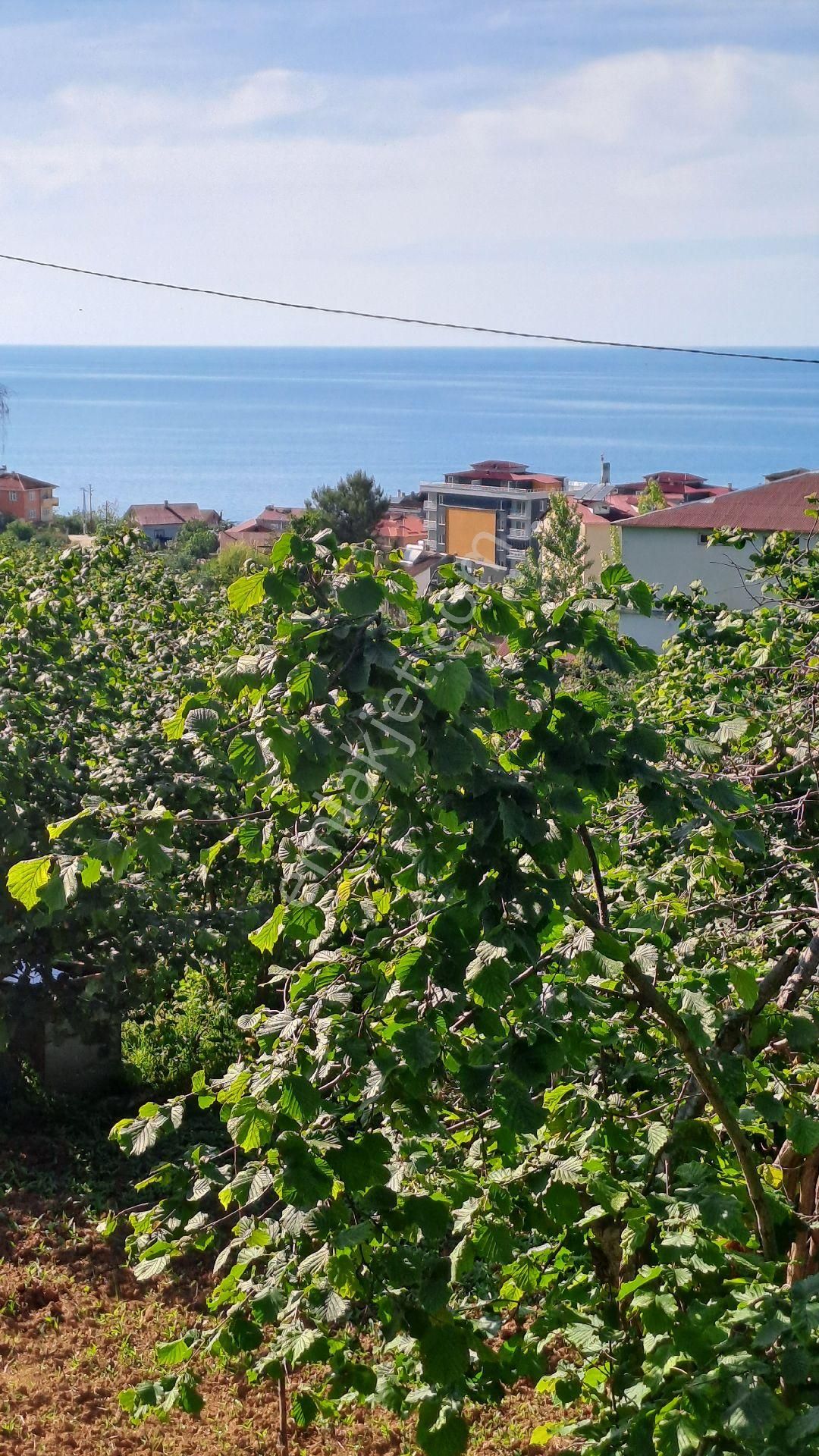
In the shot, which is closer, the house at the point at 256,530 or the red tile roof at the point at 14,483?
the house at the point at 256,530

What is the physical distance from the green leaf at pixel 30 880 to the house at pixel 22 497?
3676 inches

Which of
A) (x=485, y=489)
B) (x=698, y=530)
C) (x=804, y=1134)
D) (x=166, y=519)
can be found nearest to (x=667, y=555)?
(x=698, y=530)

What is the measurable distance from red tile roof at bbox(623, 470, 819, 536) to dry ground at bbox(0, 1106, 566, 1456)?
22.8m

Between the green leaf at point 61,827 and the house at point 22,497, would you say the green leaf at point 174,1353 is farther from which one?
the house at point 22,497

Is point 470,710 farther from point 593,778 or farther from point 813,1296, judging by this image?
point 813,1296

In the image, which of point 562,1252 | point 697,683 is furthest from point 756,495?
point 562,1252

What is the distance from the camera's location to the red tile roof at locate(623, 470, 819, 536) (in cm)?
2873

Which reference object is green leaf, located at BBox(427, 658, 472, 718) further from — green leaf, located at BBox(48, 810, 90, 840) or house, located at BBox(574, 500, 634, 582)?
house, located at BBox(574, 500, 634, 582)

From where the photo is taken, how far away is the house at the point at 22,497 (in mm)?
92250

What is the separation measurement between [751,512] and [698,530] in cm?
243

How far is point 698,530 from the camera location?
33.4 metres

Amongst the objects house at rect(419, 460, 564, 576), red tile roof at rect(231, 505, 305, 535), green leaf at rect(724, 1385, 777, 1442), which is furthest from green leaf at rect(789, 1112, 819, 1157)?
red tile roof at rect(231, 505, 305, 535)

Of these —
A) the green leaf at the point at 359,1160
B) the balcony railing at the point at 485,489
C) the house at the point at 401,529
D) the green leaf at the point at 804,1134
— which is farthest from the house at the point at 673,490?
the green leaf at the point at 359,1160

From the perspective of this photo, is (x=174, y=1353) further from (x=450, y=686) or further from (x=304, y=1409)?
(x=450, y=686)
